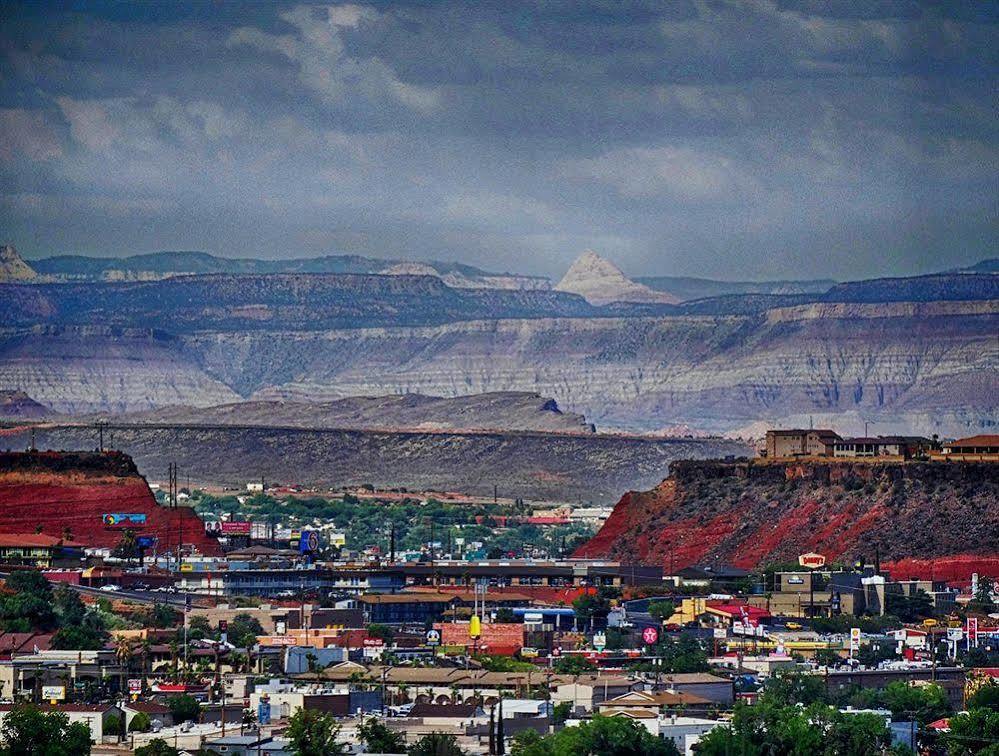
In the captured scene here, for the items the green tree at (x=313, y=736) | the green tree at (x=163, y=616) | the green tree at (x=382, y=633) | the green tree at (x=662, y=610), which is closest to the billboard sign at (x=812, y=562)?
the green tree at (x=662, y=610)

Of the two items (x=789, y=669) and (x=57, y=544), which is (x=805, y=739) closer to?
(x=789, y=669)

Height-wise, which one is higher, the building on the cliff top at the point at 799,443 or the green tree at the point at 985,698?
the building on the cliff top at the point at 799,443

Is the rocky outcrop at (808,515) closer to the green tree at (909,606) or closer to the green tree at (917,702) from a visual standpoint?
the green tree at (909,606)

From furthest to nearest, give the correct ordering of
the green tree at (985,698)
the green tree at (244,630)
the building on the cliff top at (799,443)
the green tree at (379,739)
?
the building on the cliff top at (799,443)
the green tree at (244,630)
the green tree at (985,698)
the green tree at (379,739)

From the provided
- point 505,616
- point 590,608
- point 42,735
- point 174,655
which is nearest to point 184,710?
point 42,735

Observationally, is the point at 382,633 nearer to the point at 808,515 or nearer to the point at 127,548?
the point at 127,548

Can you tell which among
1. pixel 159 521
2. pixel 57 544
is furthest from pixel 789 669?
pixel 159 521

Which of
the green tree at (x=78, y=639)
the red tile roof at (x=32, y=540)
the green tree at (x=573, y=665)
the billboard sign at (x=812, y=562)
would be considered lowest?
the green tree at (x=573, y=665)

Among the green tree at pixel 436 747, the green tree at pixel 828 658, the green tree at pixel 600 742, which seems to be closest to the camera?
the green tree at pixel 436 747
